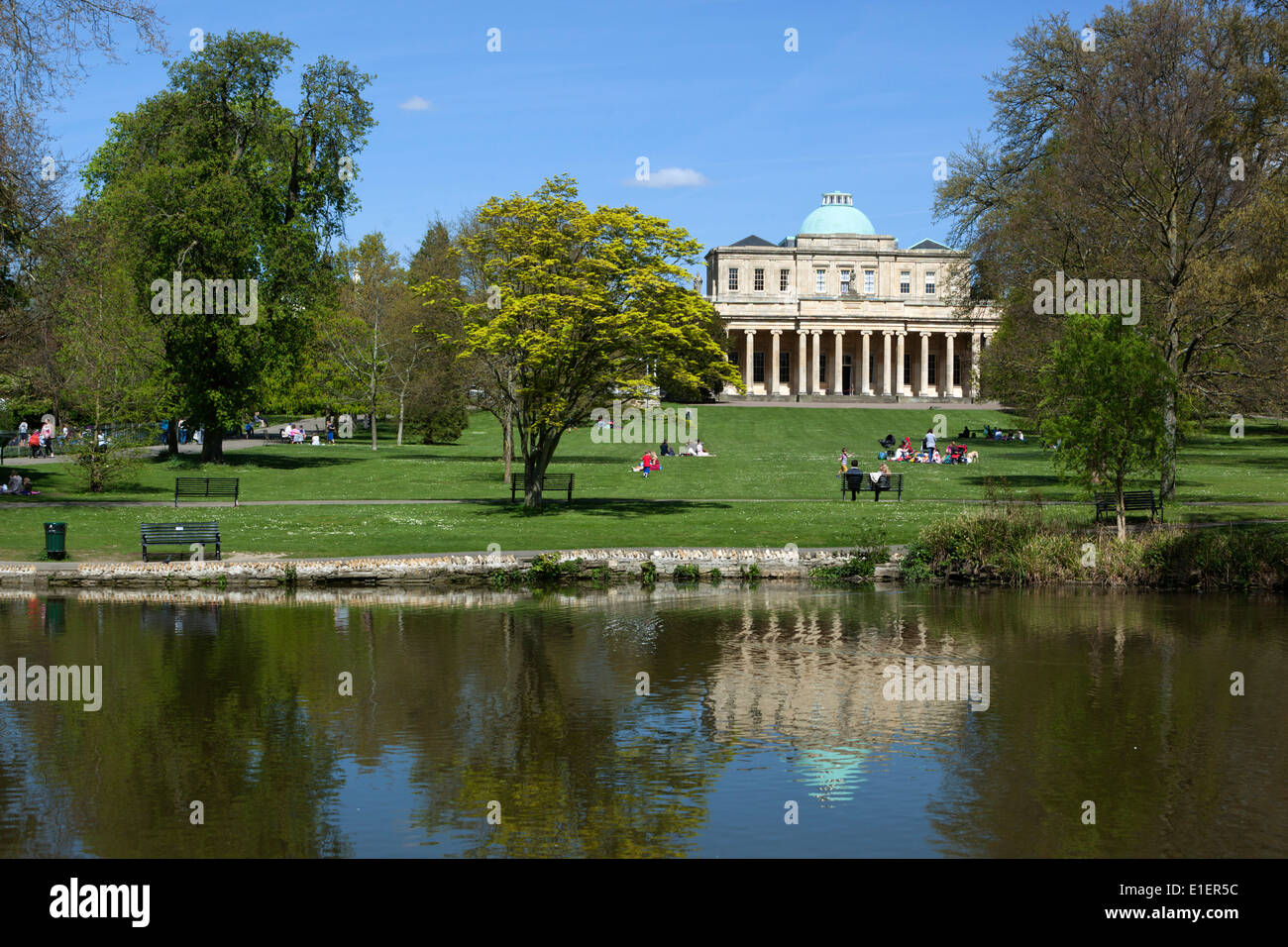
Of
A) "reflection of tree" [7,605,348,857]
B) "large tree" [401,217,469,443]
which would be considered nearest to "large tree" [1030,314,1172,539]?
"reflection of tree" [7,605,348,857]

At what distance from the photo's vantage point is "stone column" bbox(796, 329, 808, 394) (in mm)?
112000

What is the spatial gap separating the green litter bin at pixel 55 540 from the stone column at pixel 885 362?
93539 millimetres

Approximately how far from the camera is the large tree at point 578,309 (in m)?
30.8

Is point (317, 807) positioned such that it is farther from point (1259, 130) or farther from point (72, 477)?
point (72, 477)

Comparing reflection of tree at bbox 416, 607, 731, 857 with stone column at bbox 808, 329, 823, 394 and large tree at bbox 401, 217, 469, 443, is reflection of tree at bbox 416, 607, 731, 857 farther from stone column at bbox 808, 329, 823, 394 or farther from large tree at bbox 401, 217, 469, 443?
stone column at bbox 808, 329, 823, 394

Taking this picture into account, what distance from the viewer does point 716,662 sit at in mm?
15180

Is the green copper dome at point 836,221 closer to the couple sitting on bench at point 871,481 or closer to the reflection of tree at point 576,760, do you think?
the couple sitting on bench at point 871,481

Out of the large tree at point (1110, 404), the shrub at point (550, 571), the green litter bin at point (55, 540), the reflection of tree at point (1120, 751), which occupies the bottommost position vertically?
the reflection of tree at point (1120, 751)

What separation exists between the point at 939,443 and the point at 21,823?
5810 cm

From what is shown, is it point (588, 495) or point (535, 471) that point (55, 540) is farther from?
point (588, 495)

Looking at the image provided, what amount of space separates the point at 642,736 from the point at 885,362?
106m

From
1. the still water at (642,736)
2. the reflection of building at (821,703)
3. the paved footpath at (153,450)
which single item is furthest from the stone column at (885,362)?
the reflection of building at (821,703)

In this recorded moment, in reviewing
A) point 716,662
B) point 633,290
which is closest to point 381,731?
point 716,662

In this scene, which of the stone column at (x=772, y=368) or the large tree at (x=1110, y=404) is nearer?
the large tree at (x=1110, y=404)
